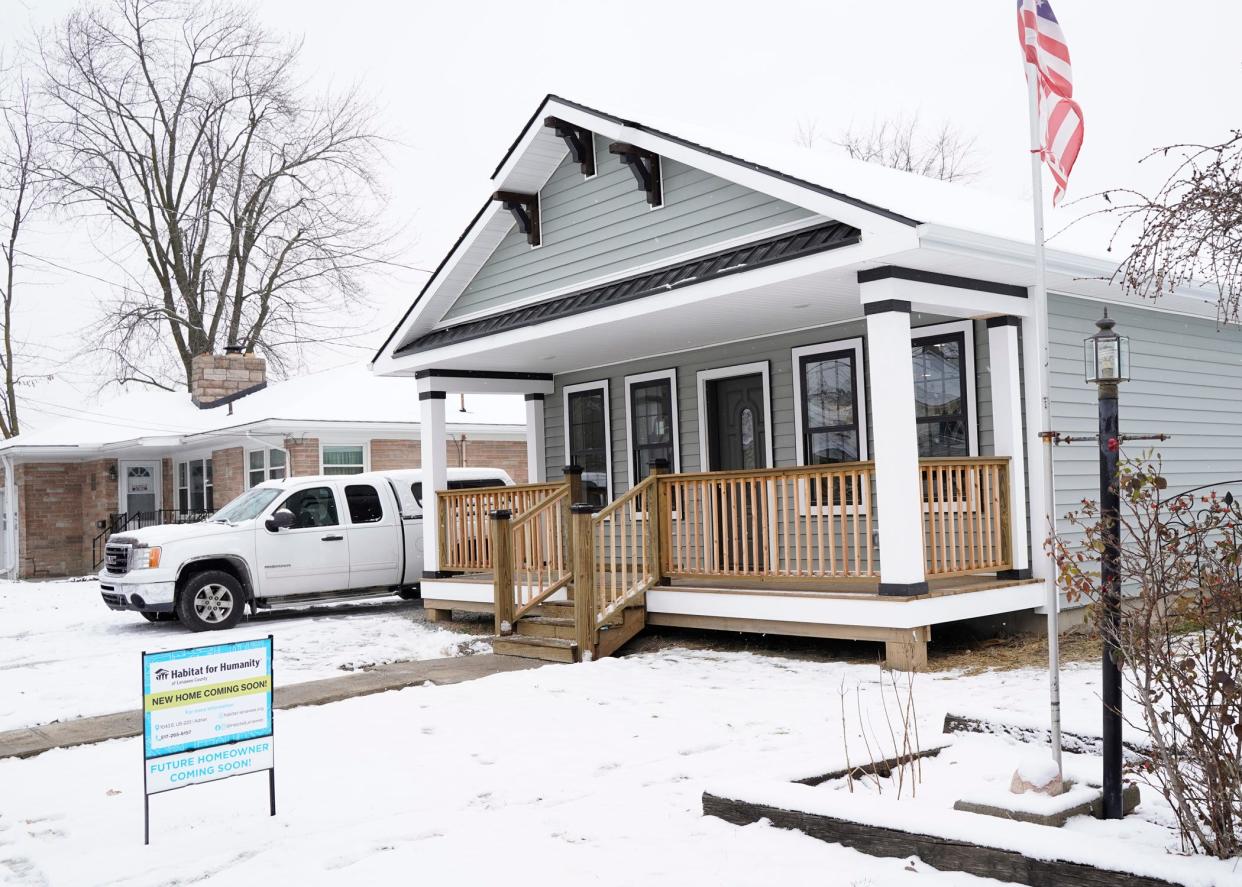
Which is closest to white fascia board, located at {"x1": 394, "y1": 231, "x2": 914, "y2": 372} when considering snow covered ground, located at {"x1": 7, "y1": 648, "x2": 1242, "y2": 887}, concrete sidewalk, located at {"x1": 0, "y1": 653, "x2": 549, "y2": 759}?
snow covered ground, located at {"x1": 7, "y1": 648, "x2": 1242, "y2": 887}

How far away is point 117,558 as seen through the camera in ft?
48.7

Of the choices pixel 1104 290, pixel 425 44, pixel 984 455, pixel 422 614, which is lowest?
pixel 422 614

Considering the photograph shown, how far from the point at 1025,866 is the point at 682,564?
8.32 m

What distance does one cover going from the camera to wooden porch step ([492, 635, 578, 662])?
10.9 m

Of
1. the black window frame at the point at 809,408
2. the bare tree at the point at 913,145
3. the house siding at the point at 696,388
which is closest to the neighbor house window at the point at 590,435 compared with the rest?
the house siding at the point at 696,388

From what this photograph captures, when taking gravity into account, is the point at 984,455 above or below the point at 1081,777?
above

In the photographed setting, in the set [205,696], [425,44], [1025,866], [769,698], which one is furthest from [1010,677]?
[425,44]

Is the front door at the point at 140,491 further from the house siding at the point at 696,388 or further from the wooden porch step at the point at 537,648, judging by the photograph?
the wooden porch step at the point at 537,648

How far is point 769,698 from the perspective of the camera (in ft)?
28.8

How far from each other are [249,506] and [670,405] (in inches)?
224

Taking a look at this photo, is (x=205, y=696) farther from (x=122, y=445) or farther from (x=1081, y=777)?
(x=122, y=445)

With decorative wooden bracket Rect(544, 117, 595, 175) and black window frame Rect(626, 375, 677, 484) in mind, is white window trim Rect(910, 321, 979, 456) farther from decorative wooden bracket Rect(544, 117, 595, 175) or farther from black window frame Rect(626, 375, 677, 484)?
decorative wooden bracket Rect(544, 117, 595, 175)

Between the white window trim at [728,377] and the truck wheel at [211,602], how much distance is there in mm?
5985

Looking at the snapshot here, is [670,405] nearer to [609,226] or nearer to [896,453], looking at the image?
[609,226]
